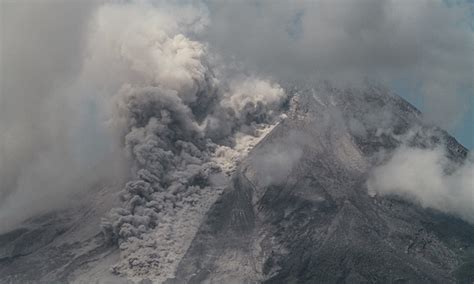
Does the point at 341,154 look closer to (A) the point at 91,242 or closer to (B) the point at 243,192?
(B) the point at 243,192

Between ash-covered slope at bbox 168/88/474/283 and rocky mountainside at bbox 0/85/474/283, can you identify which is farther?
ash-covered slope at bbox 168/88/474/283

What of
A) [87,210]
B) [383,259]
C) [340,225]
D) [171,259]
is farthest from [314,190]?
[87,210]

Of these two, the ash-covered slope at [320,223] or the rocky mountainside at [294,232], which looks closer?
the rocky mountainside at [294,232]

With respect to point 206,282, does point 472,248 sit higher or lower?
higher

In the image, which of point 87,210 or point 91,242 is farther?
point 87,210
